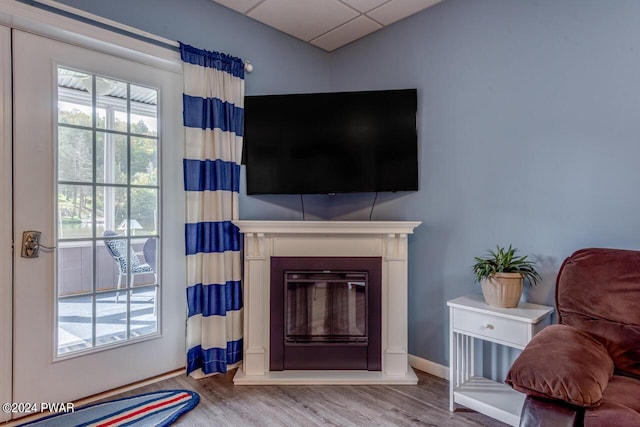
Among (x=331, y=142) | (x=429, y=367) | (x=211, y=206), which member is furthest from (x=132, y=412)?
(x=331, y=142)

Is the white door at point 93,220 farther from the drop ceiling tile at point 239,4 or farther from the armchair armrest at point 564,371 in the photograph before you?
the armchair armrest at point 564,371

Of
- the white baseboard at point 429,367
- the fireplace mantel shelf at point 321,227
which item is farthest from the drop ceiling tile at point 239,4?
A: the white baseboard at point 429,367

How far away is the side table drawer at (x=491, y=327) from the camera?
183 cm

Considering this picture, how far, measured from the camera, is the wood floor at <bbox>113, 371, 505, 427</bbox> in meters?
1.96

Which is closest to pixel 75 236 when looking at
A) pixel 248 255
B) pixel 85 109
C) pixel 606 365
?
pixel 85 109

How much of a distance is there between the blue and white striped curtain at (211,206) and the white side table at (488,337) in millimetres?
1527

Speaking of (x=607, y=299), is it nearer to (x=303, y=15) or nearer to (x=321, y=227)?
(x=321, y=227)

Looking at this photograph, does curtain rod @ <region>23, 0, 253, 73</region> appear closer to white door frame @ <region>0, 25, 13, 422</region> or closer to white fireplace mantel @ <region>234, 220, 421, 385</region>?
white door frame @ <region>0, 25, 13, 422</region>

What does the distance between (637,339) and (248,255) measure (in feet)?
6.87

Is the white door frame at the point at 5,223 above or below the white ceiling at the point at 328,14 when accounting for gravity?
below

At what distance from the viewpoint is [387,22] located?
2789 millimetres

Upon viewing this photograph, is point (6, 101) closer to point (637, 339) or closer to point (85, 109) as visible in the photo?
point (85, 109)

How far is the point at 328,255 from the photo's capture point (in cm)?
248

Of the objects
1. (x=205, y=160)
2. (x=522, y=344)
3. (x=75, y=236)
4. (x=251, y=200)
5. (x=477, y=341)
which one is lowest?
(x=477, y=341)
